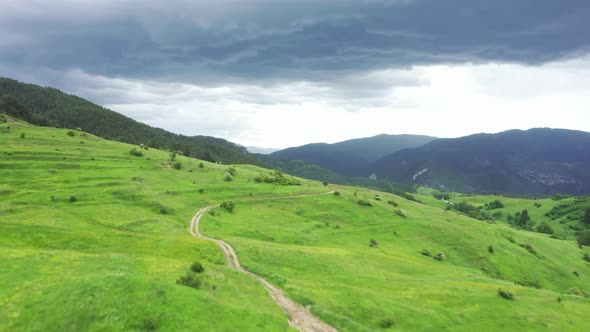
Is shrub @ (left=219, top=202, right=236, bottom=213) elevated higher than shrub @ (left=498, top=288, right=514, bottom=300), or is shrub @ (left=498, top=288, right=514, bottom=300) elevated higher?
shrub @ (left=219, top=202, right=236, bottom=213)

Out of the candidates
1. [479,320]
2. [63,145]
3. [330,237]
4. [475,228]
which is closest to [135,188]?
[330,237]

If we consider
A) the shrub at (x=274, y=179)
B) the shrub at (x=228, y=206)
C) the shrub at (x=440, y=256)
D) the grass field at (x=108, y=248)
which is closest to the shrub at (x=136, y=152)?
the grass field at (x=108, y=248)

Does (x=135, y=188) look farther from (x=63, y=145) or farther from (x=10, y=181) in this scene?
(x=63, y=145)

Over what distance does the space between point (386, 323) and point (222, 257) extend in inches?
1077

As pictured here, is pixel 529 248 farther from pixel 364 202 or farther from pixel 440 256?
pixel 364 202

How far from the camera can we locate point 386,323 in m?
38.0

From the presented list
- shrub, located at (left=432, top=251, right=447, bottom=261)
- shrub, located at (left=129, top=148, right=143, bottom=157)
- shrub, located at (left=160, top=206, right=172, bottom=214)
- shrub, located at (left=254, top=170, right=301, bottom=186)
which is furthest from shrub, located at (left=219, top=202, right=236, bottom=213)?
shrub, located at (left=129, top=148, right=143, bottom=157)

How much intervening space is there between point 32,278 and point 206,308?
63.1ft

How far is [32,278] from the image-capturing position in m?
31.5

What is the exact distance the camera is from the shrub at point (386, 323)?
37.7 meters

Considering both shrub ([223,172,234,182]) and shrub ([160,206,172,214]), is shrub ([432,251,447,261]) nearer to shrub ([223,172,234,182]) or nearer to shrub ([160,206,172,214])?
shrub ([160,206,172,214])

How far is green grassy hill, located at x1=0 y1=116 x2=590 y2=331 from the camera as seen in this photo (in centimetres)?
2573

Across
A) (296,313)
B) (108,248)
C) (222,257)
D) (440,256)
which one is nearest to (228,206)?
(222,257)

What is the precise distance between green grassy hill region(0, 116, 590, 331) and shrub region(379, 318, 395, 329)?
0.22 meters
